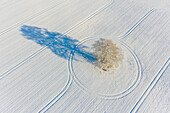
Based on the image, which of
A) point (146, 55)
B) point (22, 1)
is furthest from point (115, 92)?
point (22, 1)

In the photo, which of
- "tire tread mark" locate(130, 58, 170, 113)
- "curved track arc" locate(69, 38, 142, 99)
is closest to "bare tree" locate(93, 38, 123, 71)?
"curved track arc" locate(69, 38, 142, 99)

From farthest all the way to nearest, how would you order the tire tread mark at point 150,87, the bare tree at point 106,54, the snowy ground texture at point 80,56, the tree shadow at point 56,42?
A: the tree shadow at point 56,42
the bare tree at point 106,54
the snowy ground texture at point 80,56
the tire tread mark at point 150,87

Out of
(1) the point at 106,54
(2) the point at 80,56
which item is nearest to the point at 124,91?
(1) the point at 106,54

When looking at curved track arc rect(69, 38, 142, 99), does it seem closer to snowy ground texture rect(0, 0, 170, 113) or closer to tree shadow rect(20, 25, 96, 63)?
snowy ground texture rect(0, 0, 170, 113)

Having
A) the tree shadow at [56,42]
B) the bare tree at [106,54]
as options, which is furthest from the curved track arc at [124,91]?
the bare tree at [106,54]

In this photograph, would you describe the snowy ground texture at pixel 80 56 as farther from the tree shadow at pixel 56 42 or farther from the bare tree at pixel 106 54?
the bare tree at pixel 106 54

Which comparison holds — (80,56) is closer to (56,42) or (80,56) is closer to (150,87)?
(56,42)

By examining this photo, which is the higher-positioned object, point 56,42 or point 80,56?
point 80,56
